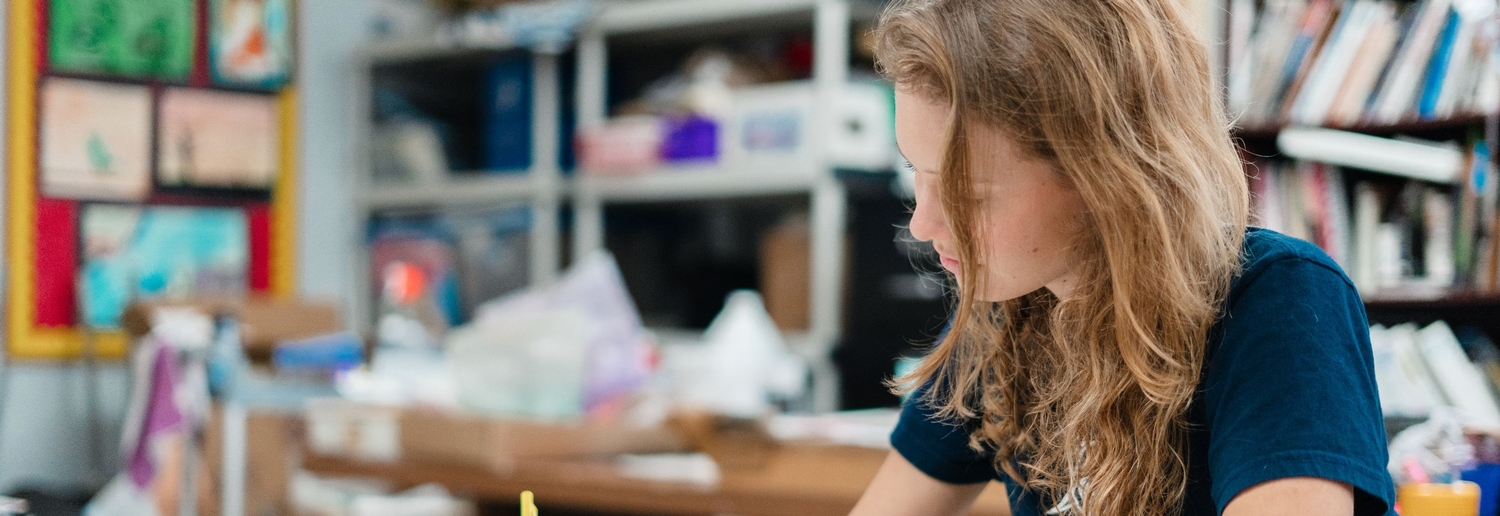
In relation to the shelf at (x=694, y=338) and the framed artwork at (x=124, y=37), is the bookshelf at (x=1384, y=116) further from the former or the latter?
the framed artwork at (x=124, y=37)

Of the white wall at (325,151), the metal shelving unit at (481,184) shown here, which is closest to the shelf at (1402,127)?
the metal shelving unit at (481,184)

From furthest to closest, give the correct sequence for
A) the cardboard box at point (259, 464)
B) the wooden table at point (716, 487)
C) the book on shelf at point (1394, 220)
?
the cardboard box at point (259, 464) → the book on shelf at point (1394, 220) → the wooden table at point (716, 487)

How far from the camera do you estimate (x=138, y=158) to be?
2.75m

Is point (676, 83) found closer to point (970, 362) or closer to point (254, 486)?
point (254, 486)

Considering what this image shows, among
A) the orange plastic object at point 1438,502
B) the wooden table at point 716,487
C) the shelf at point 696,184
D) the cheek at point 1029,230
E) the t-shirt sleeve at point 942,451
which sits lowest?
the wooden table at point 716,487

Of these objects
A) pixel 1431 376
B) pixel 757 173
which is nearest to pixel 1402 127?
pixel 1431 376

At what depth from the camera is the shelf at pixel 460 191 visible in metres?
3.11

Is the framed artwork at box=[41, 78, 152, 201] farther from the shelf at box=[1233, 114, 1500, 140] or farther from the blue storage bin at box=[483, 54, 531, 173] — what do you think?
the shelf at box=[1233, 114, 1500, 140]

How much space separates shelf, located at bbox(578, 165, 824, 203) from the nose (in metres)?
1.90

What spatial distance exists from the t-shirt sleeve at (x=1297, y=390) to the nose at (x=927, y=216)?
0.57 feet

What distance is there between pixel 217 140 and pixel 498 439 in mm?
1603

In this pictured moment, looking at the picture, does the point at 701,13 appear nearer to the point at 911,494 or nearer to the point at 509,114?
the point at 509,114

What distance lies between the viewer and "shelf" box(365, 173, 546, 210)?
3105 millimetres

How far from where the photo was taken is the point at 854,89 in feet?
8.70
